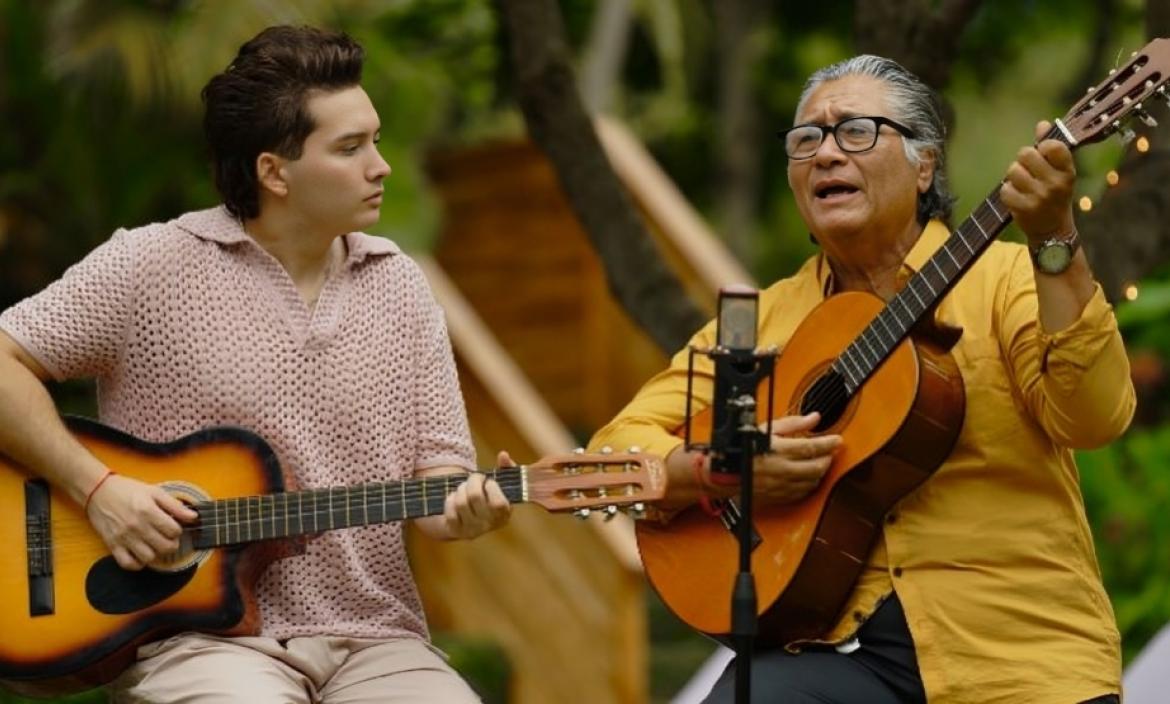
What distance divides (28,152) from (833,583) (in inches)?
268

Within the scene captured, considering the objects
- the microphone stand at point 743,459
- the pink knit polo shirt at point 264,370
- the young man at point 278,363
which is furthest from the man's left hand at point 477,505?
the microphone stand at point 743,459

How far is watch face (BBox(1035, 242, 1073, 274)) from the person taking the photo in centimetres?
388

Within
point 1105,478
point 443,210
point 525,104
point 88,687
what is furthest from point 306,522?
point 443,210

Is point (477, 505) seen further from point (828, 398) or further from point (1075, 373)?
point (1075, 373)

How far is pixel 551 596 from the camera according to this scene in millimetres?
8602

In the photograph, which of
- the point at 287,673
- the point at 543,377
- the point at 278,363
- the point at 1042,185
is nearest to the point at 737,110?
the point at 543,377

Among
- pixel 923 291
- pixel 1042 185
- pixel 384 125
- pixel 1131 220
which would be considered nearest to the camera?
pixel 1042 185

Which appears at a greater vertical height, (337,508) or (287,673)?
(337,508)

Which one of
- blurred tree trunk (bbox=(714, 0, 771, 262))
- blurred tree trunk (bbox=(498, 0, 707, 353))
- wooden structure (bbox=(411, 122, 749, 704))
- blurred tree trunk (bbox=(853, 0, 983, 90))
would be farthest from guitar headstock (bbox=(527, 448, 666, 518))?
blurred tree trunk (bbox=(714, 0, 771, 262))

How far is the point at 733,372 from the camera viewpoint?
3.84 meters

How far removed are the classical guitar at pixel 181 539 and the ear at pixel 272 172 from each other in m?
0.49

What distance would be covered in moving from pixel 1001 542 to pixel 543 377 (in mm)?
6693

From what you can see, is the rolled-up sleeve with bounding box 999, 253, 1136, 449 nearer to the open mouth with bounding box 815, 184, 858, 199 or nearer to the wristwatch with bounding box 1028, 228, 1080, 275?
the wristwatch with bounding box 1028, 228, 1080, 275

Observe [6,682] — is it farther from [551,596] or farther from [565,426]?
[565,426]
